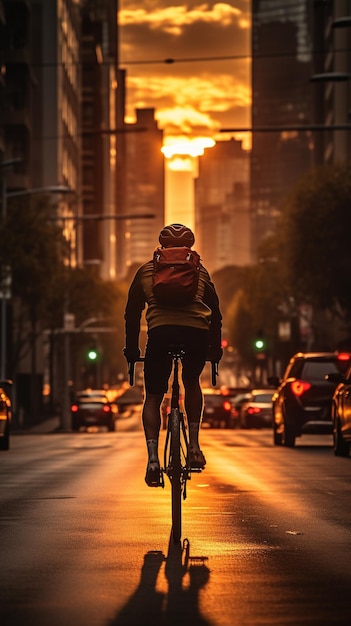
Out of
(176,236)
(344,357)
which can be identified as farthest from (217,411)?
(176,236)

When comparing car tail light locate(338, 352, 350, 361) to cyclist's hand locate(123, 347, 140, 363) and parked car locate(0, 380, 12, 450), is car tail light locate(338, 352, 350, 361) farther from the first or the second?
cyclist's hand locate(123, 347, 140, 363)

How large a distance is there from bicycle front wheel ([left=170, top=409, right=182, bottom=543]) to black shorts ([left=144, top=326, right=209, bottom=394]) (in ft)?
0.91

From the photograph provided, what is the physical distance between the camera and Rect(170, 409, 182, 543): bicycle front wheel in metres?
11.3

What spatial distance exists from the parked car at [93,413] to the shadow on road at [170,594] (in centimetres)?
5348

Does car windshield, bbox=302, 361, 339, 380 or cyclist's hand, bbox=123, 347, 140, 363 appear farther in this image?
car windshield, bbox=302, 361, 339, 380

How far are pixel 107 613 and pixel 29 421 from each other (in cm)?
6978

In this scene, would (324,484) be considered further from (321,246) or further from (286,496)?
(321,246)

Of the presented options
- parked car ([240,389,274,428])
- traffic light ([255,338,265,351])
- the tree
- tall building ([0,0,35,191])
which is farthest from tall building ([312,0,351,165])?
parked car ([240,389,274,428])

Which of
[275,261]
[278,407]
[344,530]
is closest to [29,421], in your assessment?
[275,261]

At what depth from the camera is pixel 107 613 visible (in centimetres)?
810

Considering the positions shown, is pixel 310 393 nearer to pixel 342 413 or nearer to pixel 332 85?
pixel 342 413

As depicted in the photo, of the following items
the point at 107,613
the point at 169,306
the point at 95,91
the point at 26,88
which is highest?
the point at 95,91

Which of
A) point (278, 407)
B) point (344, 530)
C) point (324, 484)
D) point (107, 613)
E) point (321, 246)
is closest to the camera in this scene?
point (107, 613)

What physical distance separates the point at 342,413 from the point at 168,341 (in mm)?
14578
